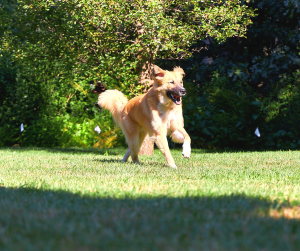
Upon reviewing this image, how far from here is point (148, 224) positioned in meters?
2.57

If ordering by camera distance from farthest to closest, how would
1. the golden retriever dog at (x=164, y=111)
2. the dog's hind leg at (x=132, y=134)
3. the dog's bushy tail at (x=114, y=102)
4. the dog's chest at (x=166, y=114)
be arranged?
1. the dog's bushy tail at (x=114, y=102)
2. the dog's hind leg at (x=132, y=134)
3. the dog's chest at (x=166, y=114)
4. the golden retriever dog at (x=164, y=111)

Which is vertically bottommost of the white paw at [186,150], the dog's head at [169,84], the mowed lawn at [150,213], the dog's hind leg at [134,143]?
the dog's hind leg at [134,143]

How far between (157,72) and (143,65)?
4242mm

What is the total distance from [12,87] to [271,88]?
8500 millimetres

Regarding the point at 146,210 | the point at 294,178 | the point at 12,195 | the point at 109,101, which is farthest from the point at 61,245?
the point at 109,101

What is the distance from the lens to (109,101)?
7828 mm

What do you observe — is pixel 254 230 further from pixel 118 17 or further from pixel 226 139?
pixel 226 139

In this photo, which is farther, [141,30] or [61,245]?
[141,30]

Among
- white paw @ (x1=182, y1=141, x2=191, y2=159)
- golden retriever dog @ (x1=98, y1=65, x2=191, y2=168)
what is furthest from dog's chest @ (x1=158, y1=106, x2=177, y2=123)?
white paw @ (x1=182, y1=141, x2=191, y2=159)

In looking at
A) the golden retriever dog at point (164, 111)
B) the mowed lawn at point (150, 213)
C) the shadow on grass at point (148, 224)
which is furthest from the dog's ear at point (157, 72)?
the shadow on grass at point (148, 224)

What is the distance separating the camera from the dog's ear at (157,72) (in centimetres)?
659

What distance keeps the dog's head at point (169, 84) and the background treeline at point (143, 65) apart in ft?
7.92

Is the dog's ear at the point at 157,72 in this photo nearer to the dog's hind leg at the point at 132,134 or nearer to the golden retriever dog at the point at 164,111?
the golden retriever dog at the point at 164,111

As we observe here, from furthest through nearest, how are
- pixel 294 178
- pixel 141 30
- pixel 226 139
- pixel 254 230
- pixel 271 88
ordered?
pixel 271 88 < pixel 226 139 < pixel 141 30 < pixel 294 178 < pixel 254 230
